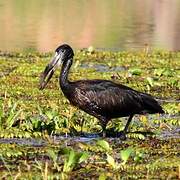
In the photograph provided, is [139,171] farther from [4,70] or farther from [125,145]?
[4,70]

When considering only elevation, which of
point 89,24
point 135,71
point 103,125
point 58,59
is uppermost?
point 58,59

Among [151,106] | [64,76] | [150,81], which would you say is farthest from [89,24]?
[151,106]

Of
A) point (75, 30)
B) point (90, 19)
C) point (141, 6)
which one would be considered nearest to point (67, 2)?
point (141, 6)

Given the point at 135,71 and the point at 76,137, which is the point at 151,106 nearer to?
the point at 76,137

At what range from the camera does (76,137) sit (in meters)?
11.1

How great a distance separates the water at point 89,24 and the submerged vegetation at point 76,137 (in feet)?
42.1

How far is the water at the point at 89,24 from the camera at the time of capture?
34719mm

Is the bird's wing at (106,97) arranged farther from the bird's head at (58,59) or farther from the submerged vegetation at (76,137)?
the bird's head at (58,59)

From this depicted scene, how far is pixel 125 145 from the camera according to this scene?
413 inches

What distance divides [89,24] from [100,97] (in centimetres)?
3934

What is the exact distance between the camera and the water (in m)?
34.7

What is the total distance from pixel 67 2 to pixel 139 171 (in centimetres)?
6044

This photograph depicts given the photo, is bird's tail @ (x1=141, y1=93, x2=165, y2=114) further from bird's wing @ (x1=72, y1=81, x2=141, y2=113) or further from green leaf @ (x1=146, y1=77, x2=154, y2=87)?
green leaf @ (x1=146, y1=77, x2=154, y2=87)

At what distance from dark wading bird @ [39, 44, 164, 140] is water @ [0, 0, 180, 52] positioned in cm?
1770
